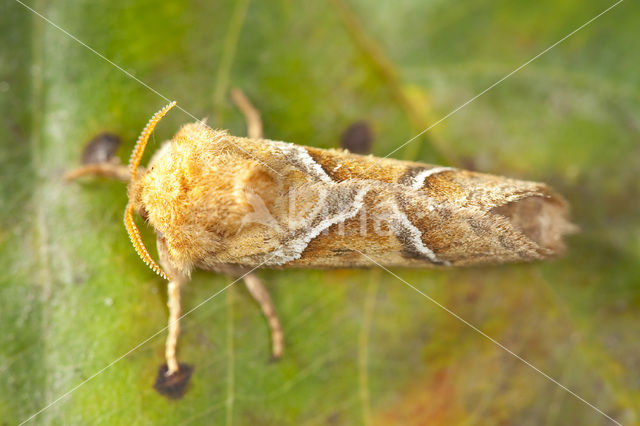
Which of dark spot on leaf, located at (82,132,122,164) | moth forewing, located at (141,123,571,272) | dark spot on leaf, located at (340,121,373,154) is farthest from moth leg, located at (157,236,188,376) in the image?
dark spot on leaf, located at (340,121,373,154)

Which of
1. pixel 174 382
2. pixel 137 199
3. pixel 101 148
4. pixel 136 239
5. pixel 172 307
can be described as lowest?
pixel 174 382

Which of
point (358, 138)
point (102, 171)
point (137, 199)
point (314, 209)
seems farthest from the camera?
point (358, 138)

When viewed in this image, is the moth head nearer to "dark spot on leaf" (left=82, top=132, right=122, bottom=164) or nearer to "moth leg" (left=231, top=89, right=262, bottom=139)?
"dark spot on leaf" (left=82, top=132, right=122, bottom=164)

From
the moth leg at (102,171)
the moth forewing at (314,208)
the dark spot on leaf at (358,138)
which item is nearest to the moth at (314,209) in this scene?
the moth forewing at (314,208)

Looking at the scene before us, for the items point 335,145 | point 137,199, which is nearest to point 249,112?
point 335,145

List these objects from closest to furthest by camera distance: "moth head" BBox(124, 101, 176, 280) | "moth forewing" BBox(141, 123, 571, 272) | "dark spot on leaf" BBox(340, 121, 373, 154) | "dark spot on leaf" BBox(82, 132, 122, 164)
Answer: "moth forewing" BBox(141, 123, 571, 272) < "moth head" BBox(124, 101, 176, 280) < "dark spot on leaf" BBox(82, 132, 122, 164) < "dark spot on leaf" BBox(340, 121, 373, 154)

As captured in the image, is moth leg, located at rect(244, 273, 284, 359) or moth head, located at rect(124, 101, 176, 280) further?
moth leg, located at rect(244, 273, 284, 359)

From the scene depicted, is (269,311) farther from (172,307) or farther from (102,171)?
(102,171)
